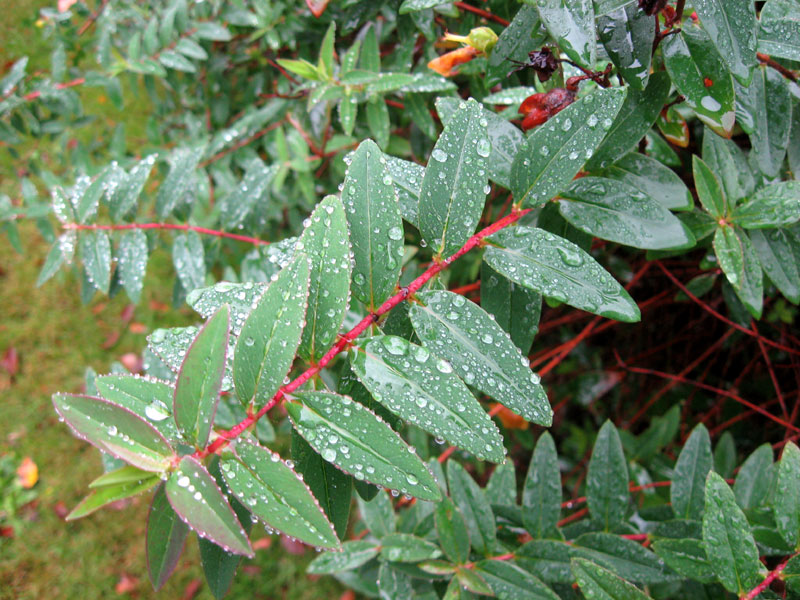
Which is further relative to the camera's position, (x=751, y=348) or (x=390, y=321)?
(x=751, y=348)

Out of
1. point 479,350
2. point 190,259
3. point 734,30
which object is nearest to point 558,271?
point 479,350

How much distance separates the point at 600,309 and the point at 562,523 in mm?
1132

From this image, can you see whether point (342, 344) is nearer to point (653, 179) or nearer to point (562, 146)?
point (562, 146)

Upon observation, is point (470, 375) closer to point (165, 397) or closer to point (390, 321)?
point (390, 321)

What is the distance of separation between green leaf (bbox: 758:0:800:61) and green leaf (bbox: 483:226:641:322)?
46 cm

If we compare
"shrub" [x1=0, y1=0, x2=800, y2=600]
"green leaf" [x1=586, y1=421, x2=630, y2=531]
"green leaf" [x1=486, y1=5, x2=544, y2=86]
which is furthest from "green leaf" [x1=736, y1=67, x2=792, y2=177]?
"green leaf" [x1=586, y1=421, x2=630, y2=531]

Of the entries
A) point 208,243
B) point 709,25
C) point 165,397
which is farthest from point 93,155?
point 709,25

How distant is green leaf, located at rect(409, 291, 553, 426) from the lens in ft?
2.29

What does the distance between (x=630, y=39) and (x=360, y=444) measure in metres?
0.67

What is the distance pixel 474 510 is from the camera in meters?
1.22

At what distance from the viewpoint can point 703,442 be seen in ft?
4.06

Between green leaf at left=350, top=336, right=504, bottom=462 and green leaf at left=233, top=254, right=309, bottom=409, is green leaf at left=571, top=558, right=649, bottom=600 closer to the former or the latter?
green leaf at left=350, top=336, right=504, bottom=462

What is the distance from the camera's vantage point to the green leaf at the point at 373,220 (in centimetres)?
75

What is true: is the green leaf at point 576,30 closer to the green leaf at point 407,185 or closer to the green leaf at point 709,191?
the green leaf at point 407,185
